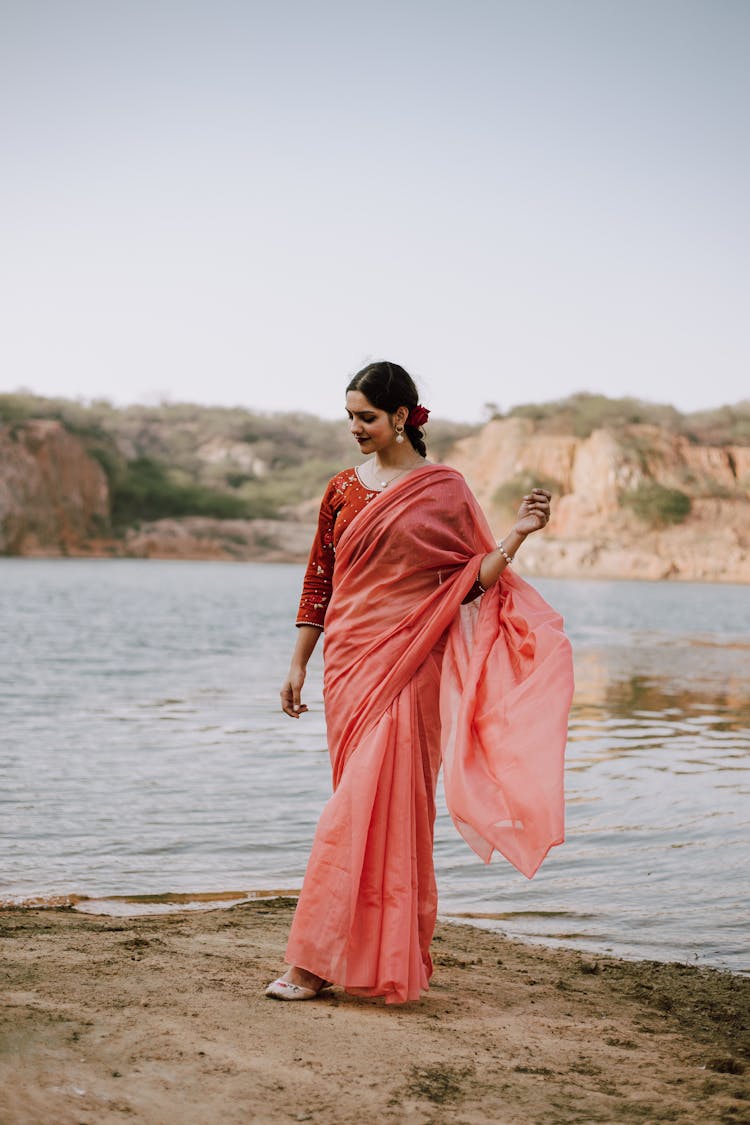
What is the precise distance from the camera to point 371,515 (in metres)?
3.59

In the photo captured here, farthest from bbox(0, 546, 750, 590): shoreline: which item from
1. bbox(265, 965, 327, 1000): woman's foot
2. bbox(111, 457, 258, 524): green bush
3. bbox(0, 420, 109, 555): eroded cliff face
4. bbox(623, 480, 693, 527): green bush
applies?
bbox(265, 965, 327, 1000): woman's foot

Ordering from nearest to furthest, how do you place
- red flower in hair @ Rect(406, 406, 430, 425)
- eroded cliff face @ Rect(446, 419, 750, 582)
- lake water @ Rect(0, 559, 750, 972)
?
red flower in hair @ Rect(406, 406, 430, 425), lake water @ Rect(0, 559, 750, 972), eroded cliff face @ Rect(446, 419, 750, 582)

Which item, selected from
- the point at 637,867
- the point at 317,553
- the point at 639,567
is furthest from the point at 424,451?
the point at 639,567

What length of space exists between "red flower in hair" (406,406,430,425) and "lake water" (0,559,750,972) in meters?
2.11

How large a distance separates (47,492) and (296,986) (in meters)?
59.7

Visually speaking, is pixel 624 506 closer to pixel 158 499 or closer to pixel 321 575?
pixel 158 499

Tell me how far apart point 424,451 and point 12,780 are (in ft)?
15.2

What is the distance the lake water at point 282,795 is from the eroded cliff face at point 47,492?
4381 cm

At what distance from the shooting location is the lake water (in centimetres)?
509

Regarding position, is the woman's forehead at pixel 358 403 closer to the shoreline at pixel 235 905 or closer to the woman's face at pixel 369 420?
the woman's face at pixel 369 420

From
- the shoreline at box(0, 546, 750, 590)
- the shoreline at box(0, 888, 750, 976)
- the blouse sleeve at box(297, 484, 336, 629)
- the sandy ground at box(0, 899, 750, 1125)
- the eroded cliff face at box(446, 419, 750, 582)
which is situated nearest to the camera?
the sandy ground at box(0, 899, 750, 1125)

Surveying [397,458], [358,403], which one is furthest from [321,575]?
[358,403]

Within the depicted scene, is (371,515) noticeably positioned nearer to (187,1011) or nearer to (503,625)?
(503,625)

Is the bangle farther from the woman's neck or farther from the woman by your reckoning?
the woman's neck
